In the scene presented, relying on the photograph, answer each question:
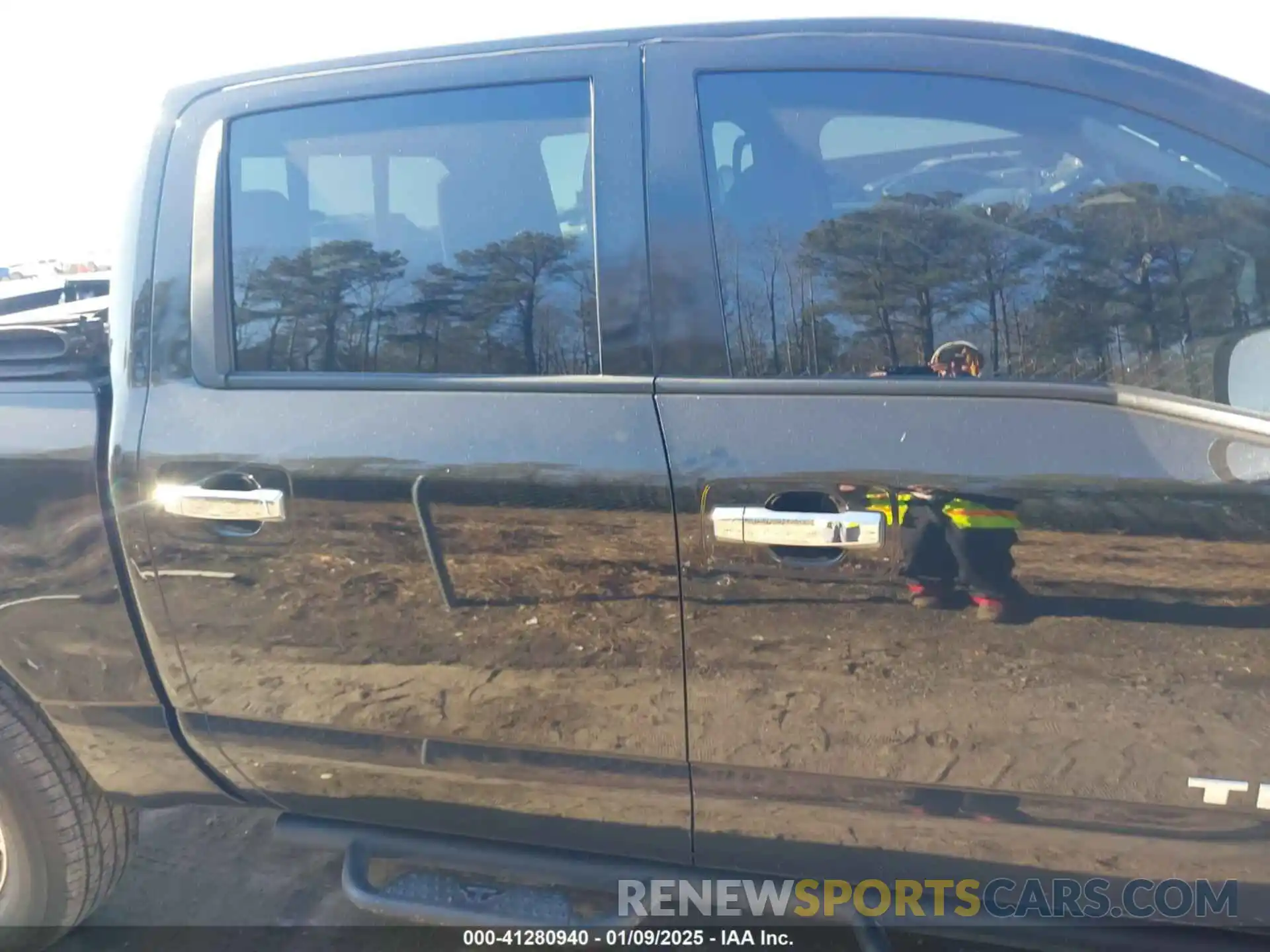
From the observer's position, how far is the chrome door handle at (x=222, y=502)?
1775 mm

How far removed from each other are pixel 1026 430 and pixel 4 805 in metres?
2.36

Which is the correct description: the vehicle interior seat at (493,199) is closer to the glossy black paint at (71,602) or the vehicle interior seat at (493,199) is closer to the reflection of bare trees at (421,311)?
the reflection of bare trees at (421,311)

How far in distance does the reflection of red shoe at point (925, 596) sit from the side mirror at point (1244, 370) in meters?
0.56

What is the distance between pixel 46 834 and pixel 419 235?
166 cm

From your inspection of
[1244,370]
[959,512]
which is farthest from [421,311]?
[1244,370]

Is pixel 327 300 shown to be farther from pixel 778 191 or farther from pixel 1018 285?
pixel 1018 285

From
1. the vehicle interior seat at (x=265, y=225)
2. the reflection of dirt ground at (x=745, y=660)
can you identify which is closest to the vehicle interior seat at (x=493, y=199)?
the vehicle interior seat at (x=265, y=225)

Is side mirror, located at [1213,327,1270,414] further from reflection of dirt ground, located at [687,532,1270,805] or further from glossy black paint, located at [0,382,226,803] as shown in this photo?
glossy black paint, located at [0,382,226,803]

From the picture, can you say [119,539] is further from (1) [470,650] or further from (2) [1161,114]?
(2) [1161,114]

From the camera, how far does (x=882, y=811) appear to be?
1.69m

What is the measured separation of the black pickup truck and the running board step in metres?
0.01

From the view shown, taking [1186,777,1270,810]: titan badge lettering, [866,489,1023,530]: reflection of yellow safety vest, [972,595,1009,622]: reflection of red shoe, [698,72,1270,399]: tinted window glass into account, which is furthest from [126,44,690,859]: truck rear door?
[1186,777,1270,810]: titan badge lettering

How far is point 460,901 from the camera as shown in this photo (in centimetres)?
196

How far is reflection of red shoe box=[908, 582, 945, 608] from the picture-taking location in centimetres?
153
